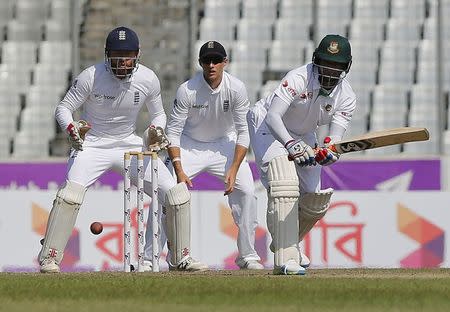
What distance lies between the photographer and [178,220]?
376 inches

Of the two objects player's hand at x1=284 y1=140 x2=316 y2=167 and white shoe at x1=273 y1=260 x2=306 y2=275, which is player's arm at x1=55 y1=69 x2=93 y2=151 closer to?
player's hand at x1=284 y1=140 x2=316 y2=167

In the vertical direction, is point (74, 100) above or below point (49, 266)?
A: above

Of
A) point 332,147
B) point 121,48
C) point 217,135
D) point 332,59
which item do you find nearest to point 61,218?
point 121,48

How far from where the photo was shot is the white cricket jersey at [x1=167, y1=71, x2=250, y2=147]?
1031 cm

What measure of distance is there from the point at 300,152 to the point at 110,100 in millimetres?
1788

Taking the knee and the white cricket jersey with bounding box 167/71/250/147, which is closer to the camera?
the knee

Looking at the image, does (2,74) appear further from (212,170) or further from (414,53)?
Answer: (212,170)

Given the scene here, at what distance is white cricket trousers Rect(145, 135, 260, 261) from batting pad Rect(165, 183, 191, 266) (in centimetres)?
91

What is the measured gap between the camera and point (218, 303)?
6.70 metres

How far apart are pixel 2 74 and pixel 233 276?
845 centimetres

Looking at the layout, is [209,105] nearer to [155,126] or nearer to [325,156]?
[155,126]

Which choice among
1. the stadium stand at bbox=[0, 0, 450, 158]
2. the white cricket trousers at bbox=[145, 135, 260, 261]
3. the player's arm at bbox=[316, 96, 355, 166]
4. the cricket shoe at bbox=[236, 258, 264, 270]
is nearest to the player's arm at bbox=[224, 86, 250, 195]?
the white cricket trousers at bbox=[145, 135, 260, 261]

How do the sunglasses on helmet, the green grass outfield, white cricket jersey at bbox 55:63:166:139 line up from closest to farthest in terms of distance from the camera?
the green grass outfield, white cricket jersey at bbox 55:63:166:139, the sunglasses on helmet

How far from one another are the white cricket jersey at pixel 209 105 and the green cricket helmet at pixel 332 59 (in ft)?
5.15
